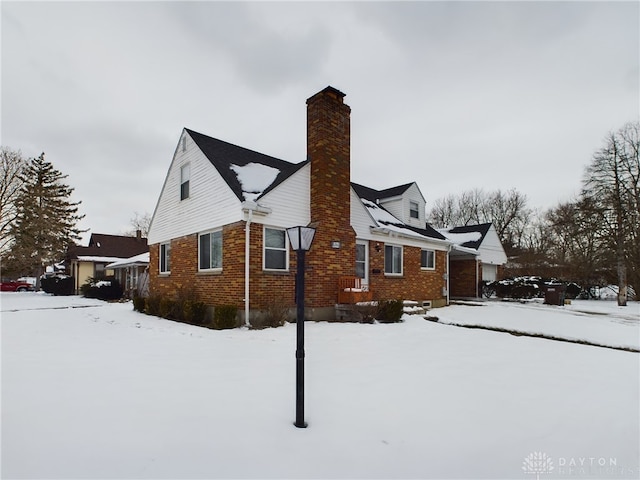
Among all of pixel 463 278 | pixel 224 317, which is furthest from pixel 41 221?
pixel 463 278

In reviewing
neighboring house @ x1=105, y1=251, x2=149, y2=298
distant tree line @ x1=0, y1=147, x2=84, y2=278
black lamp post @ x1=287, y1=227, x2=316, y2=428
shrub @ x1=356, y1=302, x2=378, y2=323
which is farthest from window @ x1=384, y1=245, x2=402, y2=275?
distant tree line @ x1=0, y1=147, x2=84, y2=278

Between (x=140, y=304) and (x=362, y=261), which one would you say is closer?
(x=362, y=261)

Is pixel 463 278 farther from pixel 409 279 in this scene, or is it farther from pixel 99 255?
pixel 99 255

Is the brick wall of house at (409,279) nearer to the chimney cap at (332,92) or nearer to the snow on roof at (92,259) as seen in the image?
the chimney cap at (332,92)

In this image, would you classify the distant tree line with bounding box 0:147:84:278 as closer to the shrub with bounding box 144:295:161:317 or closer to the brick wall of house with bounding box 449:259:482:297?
the shrub with bounding box 144:295:161:317

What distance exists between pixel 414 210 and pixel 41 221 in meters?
34.4

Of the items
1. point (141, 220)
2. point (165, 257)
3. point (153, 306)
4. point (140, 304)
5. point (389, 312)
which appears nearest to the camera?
point (389, 312)

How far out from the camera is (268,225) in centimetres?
1008

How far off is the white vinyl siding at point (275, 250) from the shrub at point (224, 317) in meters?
1.64

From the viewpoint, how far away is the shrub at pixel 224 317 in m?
9.02

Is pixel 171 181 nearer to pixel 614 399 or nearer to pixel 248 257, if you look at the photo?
pixel 248 257

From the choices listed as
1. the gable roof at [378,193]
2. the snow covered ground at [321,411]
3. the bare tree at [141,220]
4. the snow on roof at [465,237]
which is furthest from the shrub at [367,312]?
the bare tree at [141,220]

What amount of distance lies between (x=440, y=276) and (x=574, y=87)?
9493 mm

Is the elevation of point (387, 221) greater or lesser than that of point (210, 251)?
greater
